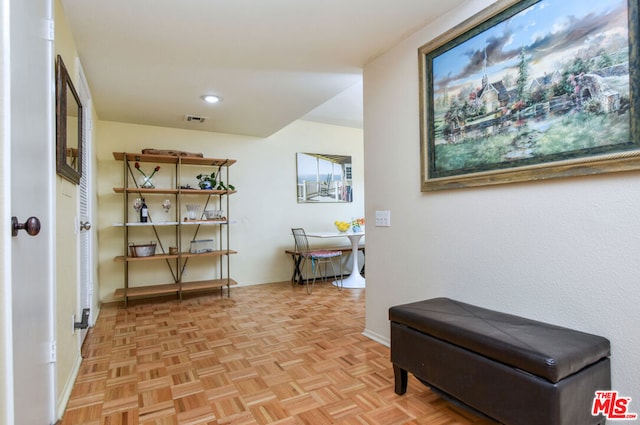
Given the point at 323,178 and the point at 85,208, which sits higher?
the point at 323,178

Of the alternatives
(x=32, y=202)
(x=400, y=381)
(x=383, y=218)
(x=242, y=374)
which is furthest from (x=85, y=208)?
(x=400, y=381)

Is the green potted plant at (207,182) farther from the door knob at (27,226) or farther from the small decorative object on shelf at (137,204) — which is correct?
the door knob at (27,226)

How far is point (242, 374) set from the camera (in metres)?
2.16

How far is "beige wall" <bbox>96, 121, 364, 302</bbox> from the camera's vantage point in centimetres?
412

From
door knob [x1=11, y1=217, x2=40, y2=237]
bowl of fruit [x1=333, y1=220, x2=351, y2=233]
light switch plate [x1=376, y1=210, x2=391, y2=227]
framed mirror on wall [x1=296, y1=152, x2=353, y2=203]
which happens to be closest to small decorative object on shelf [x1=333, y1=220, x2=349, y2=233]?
bowl of fruit [x1=333, y1=220, x2=351, y2=233]

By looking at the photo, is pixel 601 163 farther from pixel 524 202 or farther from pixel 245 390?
pixel 245 390

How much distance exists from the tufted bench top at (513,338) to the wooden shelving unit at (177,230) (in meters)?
3.05

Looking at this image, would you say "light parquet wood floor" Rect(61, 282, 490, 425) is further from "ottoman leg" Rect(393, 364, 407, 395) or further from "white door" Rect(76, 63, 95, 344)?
"white door" Rect(76, 63, 95, 344)

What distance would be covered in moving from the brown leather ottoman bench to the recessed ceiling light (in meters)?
Result: 2.79

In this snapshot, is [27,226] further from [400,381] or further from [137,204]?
[137,204]

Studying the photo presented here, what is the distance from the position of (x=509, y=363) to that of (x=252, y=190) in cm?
416

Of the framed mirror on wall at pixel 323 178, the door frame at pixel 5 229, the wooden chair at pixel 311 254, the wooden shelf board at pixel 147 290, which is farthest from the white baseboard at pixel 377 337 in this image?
the framed mirror on wall at pixel 323 178

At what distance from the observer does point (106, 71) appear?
2.77 m

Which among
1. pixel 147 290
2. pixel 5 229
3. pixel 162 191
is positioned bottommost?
pixel 147 290
